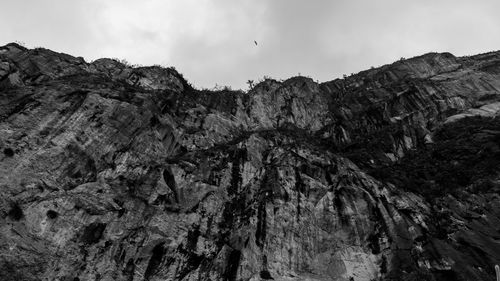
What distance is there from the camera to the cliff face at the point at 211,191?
2903cm

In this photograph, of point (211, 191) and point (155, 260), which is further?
point (211, 191)

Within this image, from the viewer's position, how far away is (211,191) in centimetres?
3588

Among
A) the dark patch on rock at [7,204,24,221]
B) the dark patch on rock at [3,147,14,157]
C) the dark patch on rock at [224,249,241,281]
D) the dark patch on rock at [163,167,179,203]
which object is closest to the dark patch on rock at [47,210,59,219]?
the dark patch on rock at [7,204,24,221]

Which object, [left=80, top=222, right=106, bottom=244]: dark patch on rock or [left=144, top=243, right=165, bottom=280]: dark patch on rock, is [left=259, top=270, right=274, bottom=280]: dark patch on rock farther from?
[left=80, top=222, right=106, bottom=244]: dark patch on rock

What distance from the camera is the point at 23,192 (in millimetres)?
29266

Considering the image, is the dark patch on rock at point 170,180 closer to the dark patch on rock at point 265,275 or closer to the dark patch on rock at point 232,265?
the dark patch on rock at point 232,265

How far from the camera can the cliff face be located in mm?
29031

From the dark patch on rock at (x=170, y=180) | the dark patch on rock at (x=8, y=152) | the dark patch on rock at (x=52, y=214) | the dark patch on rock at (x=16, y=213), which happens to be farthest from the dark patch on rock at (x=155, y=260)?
the dark patch on rock at (x=8, y=152)

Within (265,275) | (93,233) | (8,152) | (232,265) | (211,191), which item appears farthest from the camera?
(211,191)

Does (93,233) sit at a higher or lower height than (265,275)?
higher

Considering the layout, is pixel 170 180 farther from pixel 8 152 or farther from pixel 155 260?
pixel 8 152

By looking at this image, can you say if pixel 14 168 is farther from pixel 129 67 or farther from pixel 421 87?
pixel 421 87

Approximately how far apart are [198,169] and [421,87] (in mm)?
34800

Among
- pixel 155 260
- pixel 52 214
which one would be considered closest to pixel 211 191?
pixel 155 260
